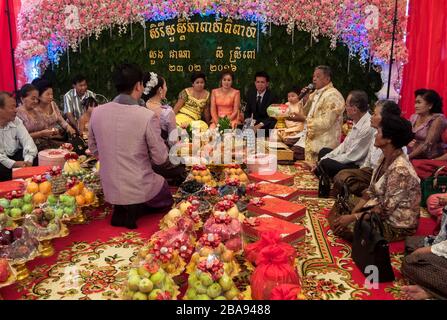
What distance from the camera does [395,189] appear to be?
11.1 ft

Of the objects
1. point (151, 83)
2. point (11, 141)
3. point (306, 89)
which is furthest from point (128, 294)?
point (306, 89)

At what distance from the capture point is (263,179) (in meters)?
4.49

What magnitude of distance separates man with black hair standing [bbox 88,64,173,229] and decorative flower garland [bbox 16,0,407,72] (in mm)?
4315

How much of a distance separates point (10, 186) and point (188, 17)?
16.0 feet

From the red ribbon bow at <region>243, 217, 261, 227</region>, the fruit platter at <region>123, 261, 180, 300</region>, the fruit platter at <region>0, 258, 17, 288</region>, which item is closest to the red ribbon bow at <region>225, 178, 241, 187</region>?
the red ribbon bow at <region>243, 217, 261, 227</region>

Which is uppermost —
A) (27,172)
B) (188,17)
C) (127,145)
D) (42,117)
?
(188,17)

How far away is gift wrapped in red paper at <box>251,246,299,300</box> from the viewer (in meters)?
2.63

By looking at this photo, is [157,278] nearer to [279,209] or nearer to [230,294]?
[230,294]

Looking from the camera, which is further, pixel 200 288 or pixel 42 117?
pixel 42 117

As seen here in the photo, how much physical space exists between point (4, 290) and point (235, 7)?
605 cm

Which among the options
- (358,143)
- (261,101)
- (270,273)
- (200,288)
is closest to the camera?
(200,288)

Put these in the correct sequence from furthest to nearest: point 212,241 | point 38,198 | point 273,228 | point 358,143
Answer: point 358,143 → point 38,198 → point 273,228 → point 212,241

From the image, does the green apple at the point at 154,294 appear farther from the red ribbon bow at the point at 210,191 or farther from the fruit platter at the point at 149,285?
the red ribbon bow at the point at 210,191

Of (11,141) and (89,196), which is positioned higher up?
(11,141)
